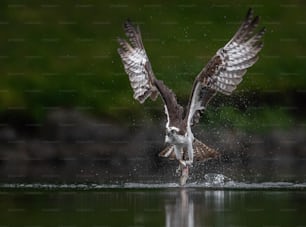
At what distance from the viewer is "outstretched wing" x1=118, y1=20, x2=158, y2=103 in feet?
115

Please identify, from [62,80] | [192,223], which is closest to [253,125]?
[62,80]

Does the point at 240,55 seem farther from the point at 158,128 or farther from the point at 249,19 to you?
the point at 158,128

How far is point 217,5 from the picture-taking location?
48469 mm

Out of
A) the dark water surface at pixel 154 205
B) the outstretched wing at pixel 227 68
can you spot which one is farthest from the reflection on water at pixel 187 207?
the outstretched wing at pixel 227 68

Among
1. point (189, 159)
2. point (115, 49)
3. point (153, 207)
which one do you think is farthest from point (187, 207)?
point (115, 49)

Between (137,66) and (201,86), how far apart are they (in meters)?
2.26

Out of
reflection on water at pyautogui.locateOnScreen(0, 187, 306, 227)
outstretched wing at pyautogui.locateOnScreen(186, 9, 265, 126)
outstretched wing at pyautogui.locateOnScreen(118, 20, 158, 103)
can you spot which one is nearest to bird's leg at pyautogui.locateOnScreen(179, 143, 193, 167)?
reflection on water at pyautogui.locateOnScreen(0, 187, 306, 227)

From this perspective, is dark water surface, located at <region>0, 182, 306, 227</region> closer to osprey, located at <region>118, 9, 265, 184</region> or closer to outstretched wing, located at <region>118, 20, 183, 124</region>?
osprey, located at <region>118, 9, 265, 184</region>

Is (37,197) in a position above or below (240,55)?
below

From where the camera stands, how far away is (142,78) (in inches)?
1391

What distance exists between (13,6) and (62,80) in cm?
395

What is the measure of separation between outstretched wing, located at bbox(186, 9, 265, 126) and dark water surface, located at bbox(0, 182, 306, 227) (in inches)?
68.7

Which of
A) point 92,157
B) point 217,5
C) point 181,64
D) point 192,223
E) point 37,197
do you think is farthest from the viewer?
point 217,5

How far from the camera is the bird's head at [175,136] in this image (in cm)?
3441
